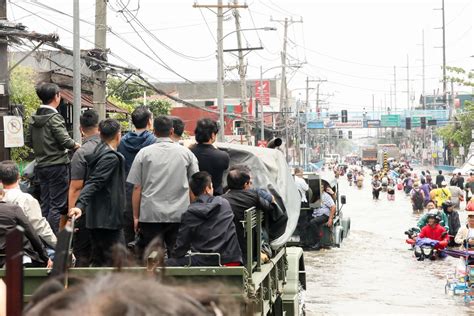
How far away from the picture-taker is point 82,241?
7.40 metres

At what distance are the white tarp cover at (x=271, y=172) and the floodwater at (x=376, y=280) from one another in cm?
573

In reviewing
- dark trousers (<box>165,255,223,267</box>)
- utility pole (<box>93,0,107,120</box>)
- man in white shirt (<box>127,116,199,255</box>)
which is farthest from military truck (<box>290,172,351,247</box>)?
dark trousers (<box>165,255,223,267</box>)

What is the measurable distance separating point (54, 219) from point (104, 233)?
0.69 meters

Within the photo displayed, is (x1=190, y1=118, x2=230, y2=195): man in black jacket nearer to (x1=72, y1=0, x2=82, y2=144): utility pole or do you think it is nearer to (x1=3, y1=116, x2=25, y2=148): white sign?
(x1=3, y1=116, x2=25, y2=148): white sign

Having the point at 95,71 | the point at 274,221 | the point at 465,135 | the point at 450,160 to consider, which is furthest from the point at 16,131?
the point at 450,160

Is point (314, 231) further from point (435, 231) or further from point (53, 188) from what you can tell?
point (53, 188)

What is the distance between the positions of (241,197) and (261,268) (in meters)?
0.59

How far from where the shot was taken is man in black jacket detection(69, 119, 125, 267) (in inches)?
283

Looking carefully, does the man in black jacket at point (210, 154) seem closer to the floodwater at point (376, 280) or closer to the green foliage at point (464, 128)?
the floodwater at point (376, 280)

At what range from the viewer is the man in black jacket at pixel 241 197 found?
24.6ft

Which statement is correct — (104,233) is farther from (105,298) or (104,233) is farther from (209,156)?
(105,298)

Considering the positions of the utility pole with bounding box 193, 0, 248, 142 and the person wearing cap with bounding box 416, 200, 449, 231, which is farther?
the utility pole with bounding box 193, 0, 248, 142

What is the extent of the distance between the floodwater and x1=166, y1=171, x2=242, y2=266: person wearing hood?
7.55 metres

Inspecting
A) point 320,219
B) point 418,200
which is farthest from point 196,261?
point 418,200
